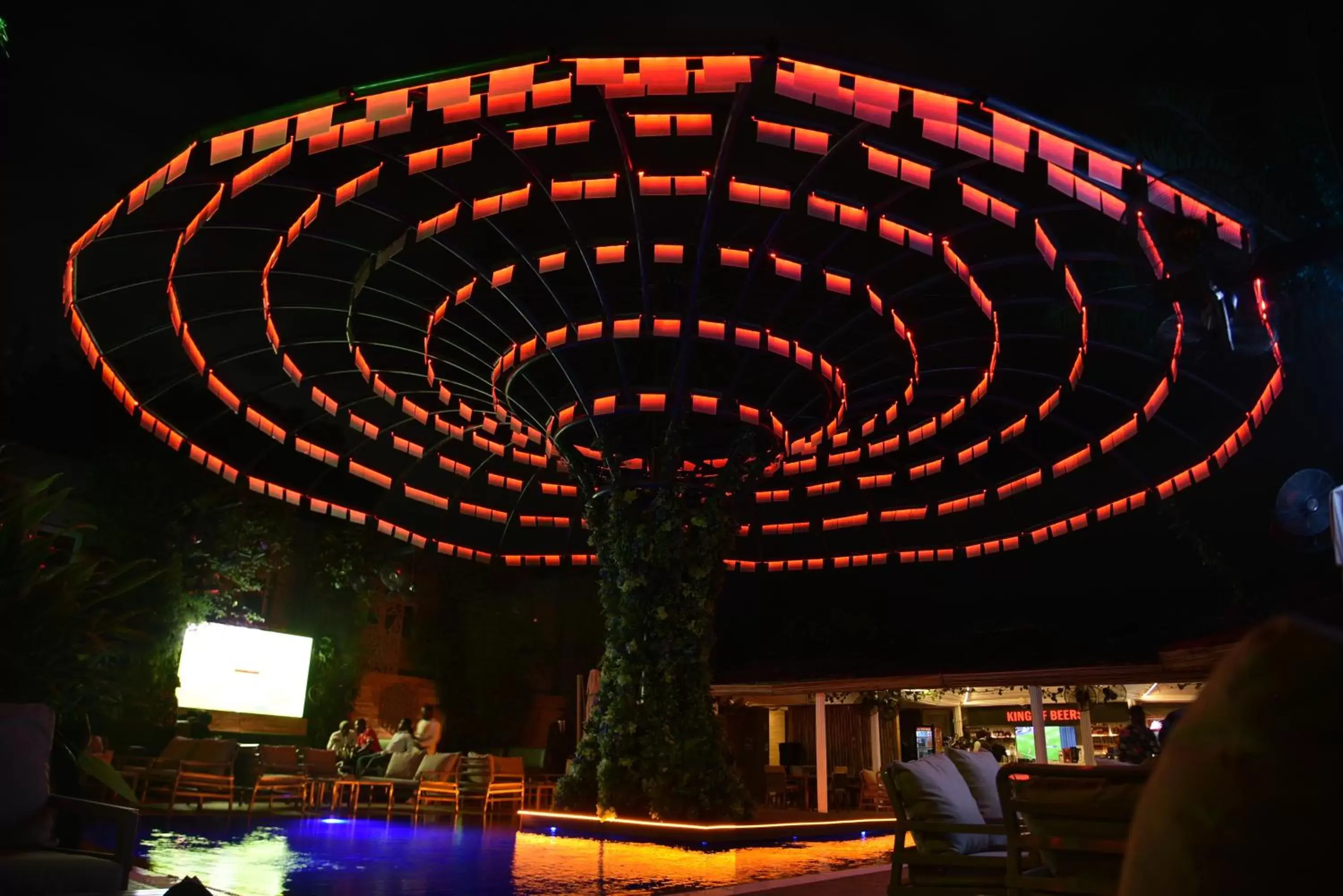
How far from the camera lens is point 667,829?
10.9 m

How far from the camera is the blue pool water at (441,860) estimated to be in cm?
711

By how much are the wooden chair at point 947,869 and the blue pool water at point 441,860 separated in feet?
11.0

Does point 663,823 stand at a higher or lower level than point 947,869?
lower

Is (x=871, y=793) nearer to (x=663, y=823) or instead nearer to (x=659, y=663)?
(x=659, y=663)

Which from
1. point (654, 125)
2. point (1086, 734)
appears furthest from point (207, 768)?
point (1086, 734)

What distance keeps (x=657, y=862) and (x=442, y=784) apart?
638 cm

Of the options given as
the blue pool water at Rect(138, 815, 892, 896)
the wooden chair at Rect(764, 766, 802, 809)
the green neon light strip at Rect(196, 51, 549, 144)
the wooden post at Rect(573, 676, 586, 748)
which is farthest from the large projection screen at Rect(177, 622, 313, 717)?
the green neon light strip at Rect(196, 51, 549, 144)

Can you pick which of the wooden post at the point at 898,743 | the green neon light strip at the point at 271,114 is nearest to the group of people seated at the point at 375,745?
the green neon light strip at the point at 271,114

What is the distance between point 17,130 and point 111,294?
2.43 metres

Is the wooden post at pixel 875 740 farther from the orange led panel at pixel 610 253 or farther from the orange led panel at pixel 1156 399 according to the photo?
the orange led panel at pixel 610 253

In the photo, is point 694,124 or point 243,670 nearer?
point 694,124

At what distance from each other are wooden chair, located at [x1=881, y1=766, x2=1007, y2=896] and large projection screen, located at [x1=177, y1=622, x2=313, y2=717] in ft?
59.5

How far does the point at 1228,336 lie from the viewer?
621 centimetres

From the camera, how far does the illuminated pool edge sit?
35.8 ft
